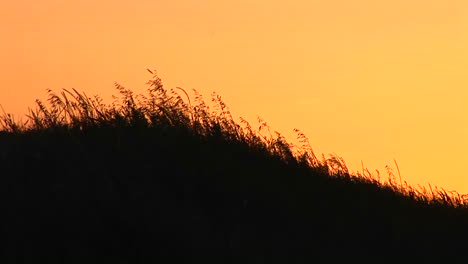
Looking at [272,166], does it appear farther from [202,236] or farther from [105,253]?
[105,253]

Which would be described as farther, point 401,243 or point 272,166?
point 272,166

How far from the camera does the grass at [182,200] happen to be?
905 cm

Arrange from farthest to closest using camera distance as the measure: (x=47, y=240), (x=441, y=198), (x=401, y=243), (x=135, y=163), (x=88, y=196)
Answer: (x=441, y=198), (x=401, y=243), (x=135, y=163), (x=88, y=196), (x=47, y=240)

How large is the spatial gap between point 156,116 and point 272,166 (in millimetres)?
1347

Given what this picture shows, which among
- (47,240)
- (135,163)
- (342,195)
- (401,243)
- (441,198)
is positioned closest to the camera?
(47,240)

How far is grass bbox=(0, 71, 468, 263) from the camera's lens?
9.05 meters

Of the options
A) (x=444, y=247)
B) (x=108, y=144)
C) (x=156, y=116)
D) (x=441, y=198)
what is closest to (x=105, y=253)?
(x=108, y=144)

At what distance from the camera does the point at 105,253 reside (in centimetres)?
888

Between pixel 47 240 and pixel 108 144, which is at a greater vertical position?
pixel 108 144

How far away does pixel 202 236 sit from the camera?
9.47 metres

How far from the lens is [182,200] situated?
33.0 feet

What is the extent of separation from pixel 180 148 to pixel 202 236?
184 cm

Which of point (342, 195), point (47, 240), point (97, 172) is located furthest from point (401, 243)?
point (47, 240)

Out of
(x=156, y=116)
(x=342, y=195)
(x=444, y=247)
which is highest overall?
(x=156, y=116)
